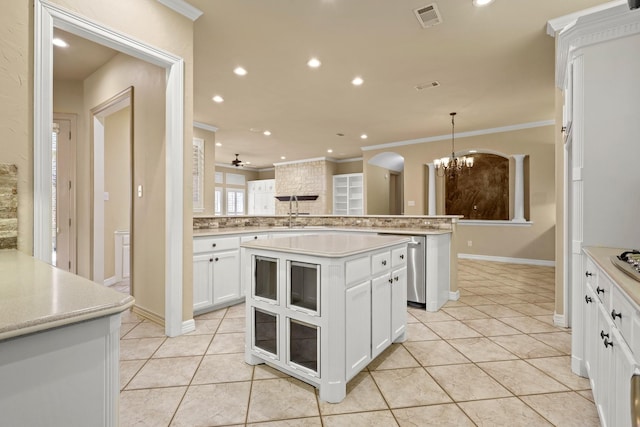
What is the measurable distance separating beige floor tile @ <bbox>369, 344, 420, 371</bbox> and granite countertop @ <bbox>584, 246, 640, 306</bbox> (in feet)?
4.24

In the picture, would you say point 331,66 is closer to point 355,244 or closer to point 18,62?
point 355,244

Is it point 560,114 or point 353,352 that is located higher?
point 560,114

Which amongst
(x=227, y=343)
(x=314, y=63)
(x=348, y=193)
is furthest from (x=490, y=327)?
(x=348, y=193)

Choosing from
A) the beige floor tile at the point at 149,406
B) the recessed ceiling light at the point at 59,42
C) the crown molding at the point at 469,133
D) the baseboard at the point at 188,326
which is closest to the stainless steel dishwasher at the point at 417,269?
the baseboard at the point at 188,326

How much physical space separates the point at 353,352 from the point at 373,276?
19.2 inches

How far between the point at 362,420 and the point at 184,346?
1.56 metres

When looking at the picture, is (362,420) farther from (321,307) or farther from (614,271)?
(614,271)

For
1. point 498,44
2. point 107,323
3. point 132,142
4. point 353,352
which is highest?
point 498,44

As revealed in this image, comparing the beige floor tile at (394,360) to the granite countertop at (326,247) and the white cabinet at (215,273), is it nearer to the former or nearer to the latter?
the granite countertop at (326,247)

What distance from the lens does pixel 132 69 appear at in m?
3.19

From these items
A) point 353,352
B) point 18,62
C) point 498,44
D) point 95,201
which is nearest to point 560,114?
point 498,44

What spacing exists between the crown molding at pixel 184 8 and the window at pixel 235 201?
956cm

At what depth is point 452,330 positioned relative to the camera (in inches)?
111

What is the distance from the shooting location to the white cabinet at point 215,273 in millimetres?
3115
